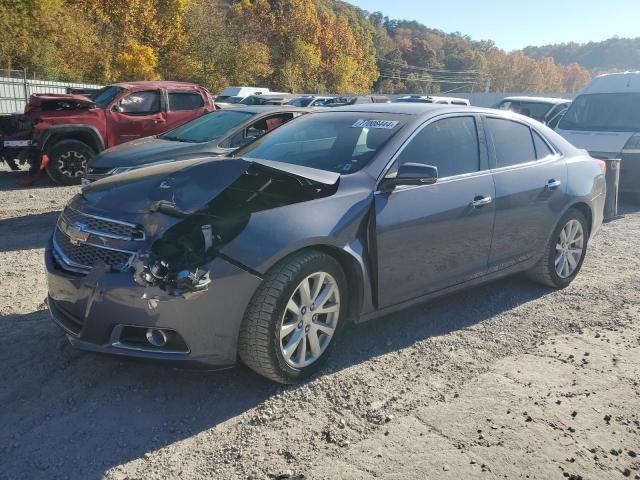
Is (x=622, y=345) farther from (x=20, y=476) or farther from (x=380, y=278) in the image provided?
(x=20, y=476)

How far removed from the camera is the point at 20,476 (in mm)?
2605

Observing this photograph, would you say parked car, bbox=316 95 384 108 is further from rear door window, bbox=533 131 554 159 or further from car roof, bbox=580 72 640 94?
rear door window, bbox=533 131 554 159

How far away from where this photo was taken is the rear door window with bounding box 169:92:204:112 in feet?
37.2

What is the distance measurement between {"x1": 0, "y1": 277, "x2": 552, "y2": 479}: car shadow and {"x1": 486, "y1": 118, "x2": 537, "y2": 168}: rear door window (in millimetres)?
1534

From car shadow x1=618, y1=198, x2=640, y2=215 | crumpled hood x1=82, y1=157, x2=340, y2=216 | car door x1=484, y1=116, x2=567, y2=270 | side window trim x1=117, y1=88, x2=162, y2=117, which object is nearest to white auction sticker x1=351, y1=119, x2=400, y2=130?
crumpled hood x1=82, y1=157, x2=340, y2=216

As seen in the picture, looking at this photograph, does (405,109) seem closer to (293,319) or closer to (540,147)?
(540,147)

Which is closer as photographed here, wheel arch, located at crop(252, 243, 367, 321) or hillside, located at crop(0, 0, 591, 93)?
wheel arch, located at crop(252, 243, 367, 321)

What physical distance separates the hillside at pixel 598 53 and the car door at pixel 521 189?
144814 mm

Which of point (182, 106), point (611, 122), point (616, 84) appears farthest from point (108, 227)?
point (616, 84)

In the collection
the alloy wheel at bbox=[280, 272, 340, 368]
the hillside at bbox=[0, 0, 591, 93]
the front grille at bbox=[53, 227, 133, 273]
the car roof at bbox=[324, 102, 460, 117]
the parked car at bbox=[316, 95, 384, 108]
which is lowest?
the alloy wheel at bbox=[280, 272, 340, 368]

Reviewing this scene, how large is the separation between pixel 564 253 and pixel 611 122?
6274 mm

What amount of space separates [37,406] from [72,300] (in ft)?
2.00

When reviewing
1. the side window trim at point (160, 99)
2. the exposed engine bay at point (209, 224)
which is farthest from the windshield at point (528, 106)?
the exposed engine bay at point (209, 224)

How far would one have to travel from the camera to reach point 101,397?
3.29 m
